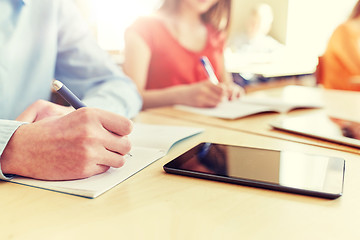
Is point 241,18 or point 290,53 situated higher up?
point 241,18

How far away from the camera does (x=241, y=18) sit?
1531 millimetres

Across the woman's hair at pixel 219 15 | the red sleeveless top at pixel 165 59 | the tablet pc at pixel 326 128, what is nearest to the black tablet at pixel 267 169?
the tablet pc at pixel 326 128

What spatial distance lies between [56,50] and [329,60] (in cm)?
142

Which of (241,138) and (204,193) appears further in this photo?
(241,138)

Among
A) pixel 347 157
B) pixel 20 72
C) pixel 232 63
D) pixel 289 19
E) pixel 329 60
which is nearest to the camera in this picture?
pixel 347 157

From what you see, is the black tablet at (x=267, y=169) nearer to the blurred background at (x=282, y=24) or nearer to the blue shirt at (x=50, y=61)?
the blue shirt at (x=50, y=61)

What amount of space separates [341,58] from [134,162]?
1615 mm

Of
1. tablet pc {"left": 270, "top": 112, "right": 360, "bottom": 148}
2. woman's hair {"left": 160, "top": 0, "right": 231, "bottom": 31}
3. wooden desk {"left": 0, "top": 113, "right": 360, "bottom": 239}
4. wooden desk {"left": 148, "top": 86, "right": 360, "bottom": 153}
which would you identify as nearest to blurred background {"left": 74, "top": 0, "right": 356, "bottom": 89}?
woman's hair {"left": 160, "top": 0, "right": 231, "bottom": 31}

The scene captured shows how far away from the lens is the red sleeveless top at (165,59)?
1.44 meters

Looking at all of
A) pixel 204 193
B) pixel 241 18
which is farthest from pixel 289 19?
pixel 204 193

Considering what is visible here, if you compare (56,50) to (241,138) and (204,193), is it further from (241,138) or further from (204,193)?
(204,193)

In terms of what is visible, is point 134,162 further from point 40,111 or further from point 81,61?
point 81,61

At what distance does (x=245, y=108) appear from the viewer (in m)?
0.86

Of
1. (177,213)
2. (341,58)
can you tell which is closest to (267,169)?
(177,213)
